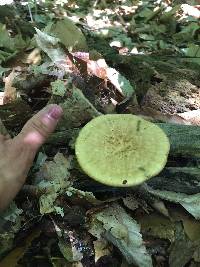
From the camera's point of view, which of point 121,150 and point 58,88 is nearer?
point 121,150

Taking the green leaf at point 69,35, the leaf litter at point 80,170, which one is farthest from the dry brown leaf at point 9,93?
the green leaf at point 69,35

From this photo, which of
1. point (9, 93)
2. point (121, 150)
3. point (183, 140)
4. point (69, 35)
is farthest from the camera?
point (69, 35)

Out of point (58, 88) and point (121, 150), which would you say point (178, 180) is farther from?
point (58, 88)

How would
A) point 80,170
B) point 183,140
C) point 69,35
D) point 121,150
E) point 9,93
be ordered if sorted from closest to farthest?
1. point 121,150
2. point 80,170
3. point 183,140
4. point 9,93
5. point 69,35

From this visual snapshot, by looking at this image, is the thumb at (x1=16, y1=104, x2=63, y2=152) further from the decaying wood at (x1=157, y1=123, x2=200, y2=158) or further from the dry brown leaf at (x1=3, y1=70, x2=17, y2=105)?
the decaying wood at (x1=157, y1=123, x2=200, y2=158)

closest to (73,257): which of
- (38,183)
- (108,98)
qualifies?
(38,183)

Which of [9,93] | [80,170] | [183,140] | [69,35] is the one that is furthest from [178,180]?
[69,35]
